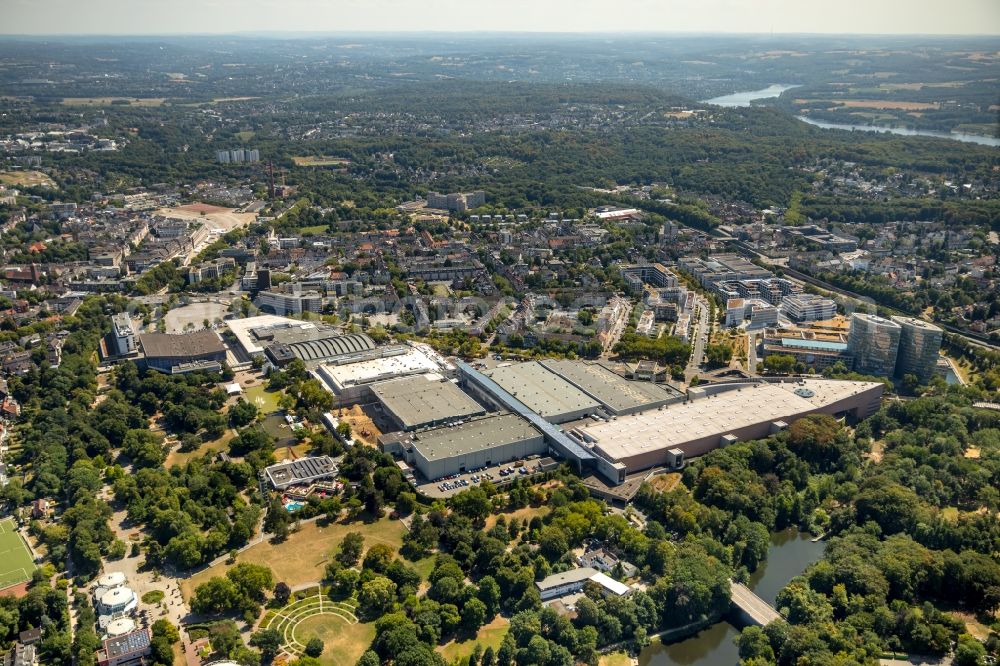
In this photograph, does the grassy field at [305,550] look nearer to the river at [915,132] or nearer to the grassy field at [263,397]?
the grassy field at [263,397]

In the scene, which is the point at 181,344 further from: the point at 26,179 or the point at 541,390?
the point at 26,179

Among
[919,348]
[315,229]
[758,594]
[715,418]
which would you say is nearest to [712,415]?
[715,418]

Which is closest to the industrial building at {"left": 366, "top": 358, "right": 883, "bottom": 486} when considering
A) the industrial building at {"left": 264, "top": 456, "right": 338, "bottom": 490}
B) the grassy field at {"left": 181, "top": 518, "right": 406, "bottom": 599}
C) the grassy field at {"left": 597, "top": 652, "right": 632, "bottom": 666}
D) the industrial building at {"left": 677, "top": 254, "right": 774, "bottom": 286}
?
the industrial building at {"left": 264, "top": 456, "right": 338, "bottom": 490}

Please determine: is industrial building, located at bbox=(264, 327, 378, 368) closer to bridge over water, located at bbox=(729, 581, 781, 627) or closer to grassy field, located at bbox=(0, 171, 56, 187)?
Result: bridge over water, located at bbox=(729, 581, 781, 627)

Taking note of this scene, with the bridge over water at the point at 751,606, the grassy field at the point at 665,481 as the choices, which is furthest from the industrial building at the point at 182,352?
Answer: the bridge over water at the point at 751,606

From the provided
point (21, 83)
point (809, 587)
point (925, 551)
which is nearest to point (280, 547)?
point (809, 587)

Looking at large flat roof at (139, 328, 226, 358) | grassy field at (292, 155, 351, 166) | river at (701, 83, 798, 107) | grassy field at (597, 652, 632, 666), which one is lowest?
grassy field at (597, 652, 632, 666)
